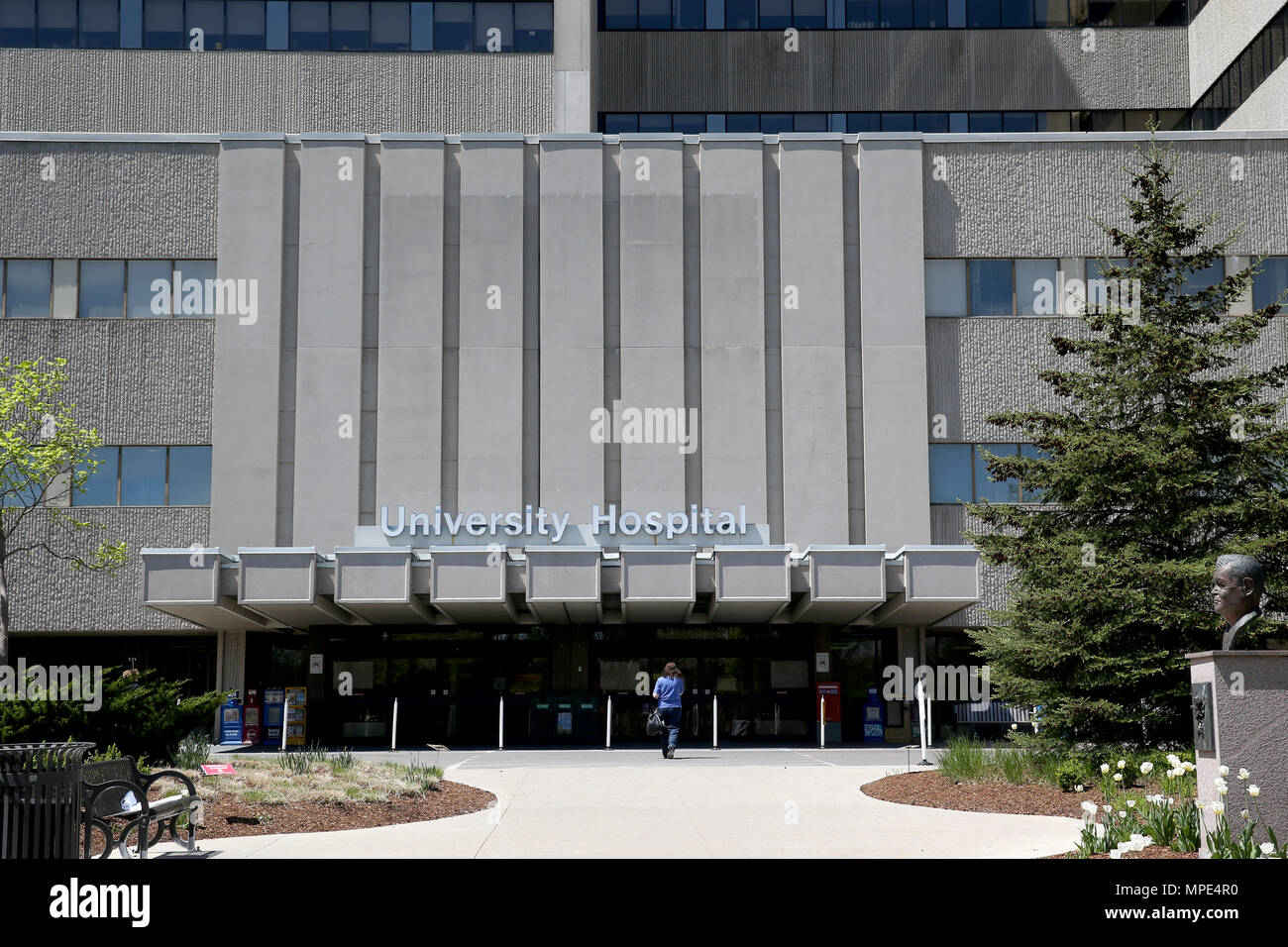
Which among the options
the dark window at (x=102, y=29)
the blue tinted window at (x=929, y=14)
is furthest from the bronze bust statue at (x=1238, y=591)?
the dark window at (x=102, y=29)

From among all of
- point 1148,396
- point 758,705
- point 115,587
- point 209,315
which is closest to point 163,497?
point 115,587

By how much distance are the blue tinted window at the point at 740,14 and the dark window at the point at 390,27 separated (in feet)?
26.3

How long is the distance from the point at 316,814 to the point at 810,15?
122 feet

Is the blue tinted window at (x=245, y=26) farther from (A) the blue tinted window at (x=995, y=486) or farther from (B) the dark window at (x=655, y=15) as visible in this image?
(A) the blue tinted window at (x=995, y=486)

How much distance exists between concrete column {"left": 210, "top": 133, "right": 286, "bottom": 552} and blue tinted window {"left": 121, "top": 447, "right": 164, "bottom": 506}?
61.4 inches

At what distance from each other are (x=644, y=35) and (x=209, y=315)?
735 inches

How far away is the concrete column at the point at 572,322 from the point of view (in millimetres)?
32375

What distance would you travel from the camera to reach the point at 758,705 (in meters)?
32.8

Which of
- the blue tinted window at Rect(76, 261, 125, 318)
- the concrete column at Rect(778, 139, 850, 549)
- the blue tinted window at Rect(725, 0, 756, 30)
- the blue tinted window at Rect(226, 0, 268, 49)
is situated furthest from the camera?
the blue tinted window at Rect(725, 0, 756, 30)

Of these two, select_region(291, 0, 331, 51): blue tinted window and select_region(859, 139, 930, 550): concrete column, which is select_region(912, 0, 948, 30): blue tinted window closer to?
select_region(859, 139, 930, 550): concrete column

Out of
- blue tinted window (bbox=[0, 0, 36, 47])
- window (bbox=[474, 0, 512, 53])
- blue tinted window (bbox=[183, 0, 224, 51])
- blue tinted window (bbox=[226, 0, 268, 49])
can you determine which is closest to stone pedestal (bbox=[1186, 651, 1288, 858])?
window (bbox=[474, 0, 512, 53])

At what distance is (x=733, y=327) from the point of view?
33.1 meters

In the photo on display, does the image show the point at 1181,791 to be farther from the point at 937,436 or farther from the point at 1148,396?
the point at 937,436

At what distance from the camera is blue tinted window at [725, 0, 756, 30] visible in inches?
1748
